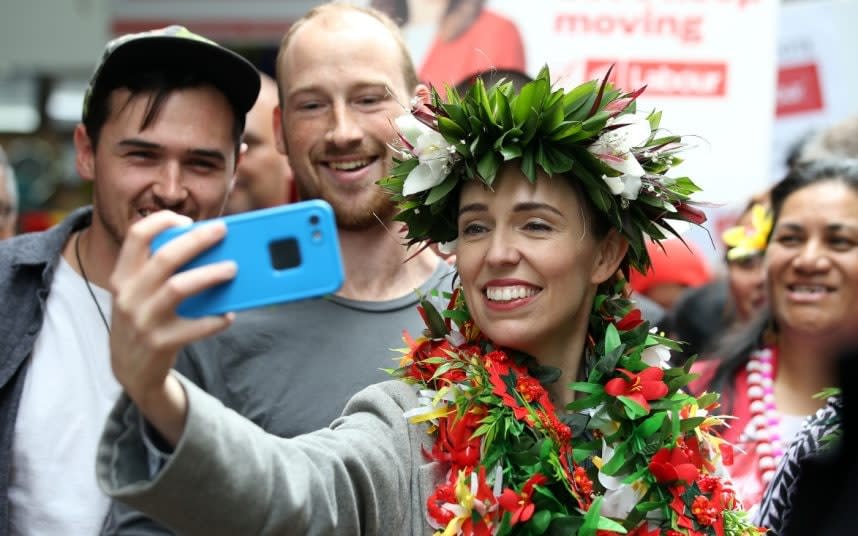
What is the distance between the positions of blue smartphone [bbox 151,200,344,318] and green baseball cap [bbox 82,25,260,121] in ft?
5.25

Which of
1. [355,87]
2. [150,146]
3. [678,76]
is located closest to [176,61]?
[150,146]

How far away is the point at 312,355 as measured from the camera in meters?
3.15

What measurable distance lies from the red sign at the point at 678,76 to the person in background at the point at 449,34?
53cm

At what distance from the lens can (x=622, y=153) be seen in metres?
2.71

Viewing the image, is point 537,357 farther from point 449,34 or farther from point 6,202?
point 6,202

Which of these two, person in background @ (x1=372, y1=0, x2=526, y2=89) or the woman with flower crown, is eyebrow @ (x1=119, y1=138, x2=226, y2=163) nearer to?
the woman with flower crown

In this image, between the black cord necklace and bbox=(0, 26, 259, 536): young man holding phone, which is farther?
the black cord necklace

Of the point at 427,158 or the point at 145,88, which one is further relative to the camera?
the point at 145,88

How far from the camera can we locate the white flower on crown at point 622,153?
8.85ft

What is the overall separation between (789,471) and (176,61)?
1996mm

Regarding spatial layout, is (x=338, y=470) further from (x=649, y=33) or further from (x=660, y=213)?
(x=649, y=33)

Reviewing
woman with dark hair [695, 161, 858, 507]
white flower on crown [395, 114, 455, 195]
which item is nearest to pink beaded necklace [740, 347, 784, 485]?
woman with dark hair [695, 161, 858, 507]

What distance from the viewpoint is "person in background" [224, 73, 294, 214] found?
5.12m

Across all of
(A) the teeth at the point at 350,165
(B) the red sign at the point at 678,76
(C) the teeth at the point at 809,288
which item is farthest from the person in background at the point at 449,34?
(A) the teeth at the point at 350,165
